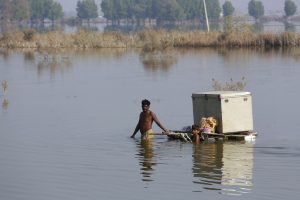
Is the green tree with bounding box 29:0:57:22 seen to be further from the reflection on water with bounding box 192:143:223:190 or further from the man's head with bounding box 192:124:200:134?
the reflection on water with bounding box 192:143:223:190

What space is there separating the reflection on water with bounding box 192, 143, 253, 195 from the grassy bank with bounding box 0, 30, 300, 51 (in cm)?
3553

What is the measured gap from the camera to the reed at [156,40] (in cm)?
5353

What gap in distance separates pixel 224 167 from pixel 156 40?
38.7 meters

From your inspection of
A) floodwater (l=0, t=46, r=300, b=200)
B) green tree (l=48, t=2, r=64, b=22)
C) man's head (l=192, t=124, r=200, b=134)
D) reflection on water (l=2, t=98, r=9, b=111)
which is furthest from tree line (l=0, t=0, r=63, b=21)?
man's head (l=192, t=124, r=200, b=134)

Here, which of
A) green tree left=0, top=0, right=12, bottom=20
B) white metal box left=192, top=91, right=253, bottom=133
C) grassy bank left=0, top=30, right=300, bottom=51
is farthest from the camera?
green tree left=0, top=0, right=12, bottom=20

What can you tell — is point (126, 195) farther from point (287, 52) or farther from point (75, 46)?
point (75, 46)

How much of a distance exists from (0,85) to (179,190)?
1803 cm

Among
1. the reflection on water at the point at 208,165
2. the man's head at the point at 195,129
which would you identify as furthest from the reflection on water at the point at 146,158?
the man's head at the point at 195,129

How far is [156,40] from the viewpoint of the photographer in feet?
179

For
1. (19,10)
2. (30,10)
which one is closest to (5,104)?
(19,10)

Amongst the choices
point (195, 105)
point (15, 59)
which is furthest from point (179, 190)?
point (15, 59)

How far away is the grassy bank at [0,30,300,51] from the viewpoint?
53.5 metres

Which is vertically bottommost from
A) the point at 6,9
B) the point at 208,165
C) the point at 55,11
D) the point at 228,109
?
the point at 208,165

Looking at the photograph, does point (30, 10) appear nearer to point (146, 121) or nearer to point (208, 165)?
point (146, 121)
